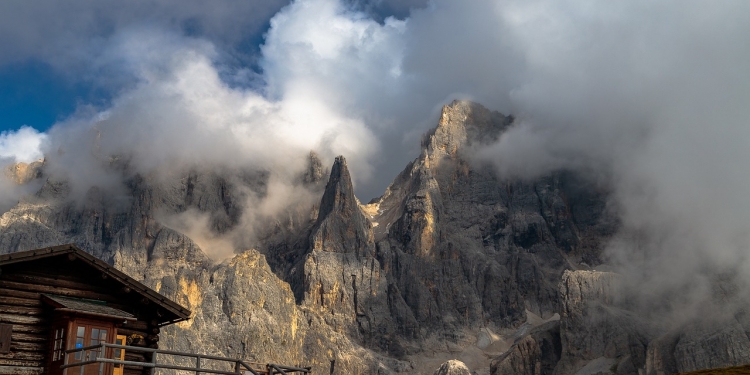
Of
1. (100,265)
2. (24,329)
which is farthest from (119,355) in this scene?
(24,329)

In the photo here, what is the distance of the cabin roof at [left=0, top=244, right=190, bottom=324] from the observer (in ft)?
95.9

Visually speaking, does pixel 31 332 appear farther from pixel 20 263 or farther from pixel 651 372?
pixel 651 372

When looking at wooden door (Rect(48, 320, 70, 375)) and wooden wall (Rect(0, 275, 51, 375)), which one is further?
wooden wall (Rect(0, 275, 51, 375))

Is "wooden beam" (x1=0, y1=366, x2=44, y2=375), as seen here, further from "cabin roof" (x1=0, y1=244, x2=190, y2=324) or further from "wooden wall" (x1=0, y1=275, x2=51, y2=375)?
"cabin roof" (x1=0, y1=244, x2=190, y2=324)

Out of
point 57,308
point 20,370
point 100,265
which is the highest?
point 100,265

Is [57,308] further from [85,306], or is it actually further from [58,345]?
[58,345]

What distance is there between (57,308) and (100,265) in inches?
106

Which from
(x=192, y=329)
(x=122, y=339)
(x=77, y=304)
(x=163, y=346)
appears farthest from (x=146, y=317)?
(x=192, y=329)

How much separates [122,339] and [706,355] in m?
178

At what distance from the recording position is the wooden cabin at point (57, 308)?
94.7 feet

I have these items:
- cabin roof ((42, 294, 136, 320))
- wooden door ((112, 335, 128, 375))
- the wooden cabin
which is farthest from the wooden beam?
wooden door ((112, 335, 128, 375))

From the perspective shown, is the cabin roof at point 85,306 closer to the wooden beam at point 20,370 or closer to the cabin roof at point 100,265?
the cabin roof at point 100,265

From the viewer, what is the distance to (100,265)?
102 feet

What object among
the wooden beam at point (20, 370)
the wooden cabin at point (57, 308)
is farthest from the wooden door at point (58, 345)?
the wooden beam at point (20, 370)
